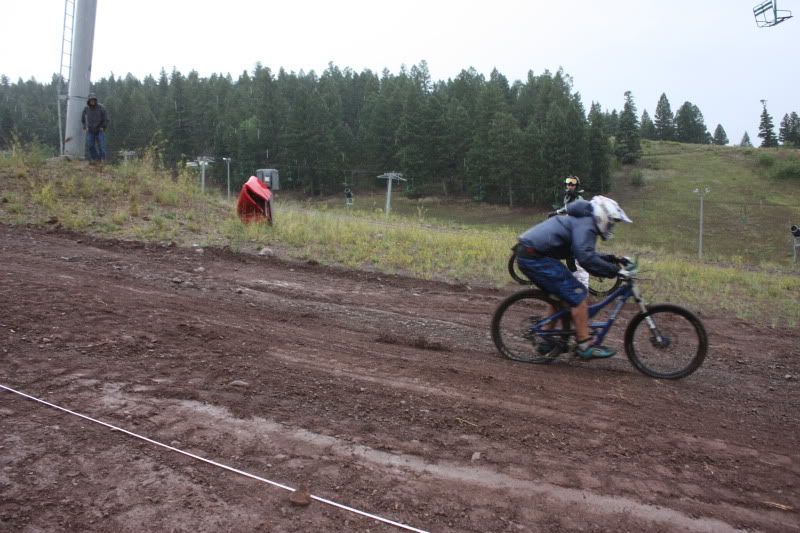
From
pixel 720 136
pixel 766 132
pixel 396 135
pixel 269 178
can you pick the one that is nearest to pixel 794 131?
pixel 766 132

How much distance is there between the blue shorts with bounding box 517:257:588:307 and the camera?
6.12 m

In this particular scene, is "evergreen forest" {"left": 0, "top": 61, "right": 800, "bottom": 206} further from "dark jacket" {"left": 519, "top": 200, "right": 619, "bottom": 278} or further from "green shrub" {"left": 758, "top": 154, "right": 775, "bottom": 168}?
"dark jacket" {"left": 519, "top": 200, "right": 619, "bottom": 278}

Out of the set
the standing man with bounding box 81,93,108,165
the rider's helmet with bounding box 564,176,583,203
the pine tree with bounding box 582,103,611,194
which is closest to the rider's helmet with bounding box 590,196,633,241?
the rider's helmet with bounding box 564,176,583,203

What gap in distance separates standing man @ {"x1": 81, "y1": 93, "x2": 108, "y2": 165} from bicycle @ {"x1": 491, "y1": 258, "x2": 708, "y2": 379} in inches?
529

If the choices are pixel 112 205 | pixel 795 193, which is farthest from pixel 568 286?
pixel 795 193

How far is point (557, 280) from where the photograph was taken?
6.12 meters

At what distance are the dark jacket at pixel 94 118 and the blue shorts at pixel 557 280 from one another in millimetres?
13579

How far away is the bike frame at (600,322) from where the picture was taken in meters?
6.13

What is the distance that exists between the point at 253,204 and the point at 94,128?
5.68 m

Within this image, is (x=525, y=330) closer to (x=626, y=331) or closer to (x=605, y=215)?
(x=626, y=331)

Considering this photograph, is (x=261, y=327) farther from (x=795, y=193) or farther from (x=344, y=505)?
(x=795, y=193)

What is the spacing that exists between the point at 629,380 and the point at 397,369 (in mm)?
2284

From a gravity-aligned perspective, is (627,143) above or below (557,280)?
above

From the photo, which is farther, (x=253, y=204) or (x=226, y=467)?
(x=253, y=204)
